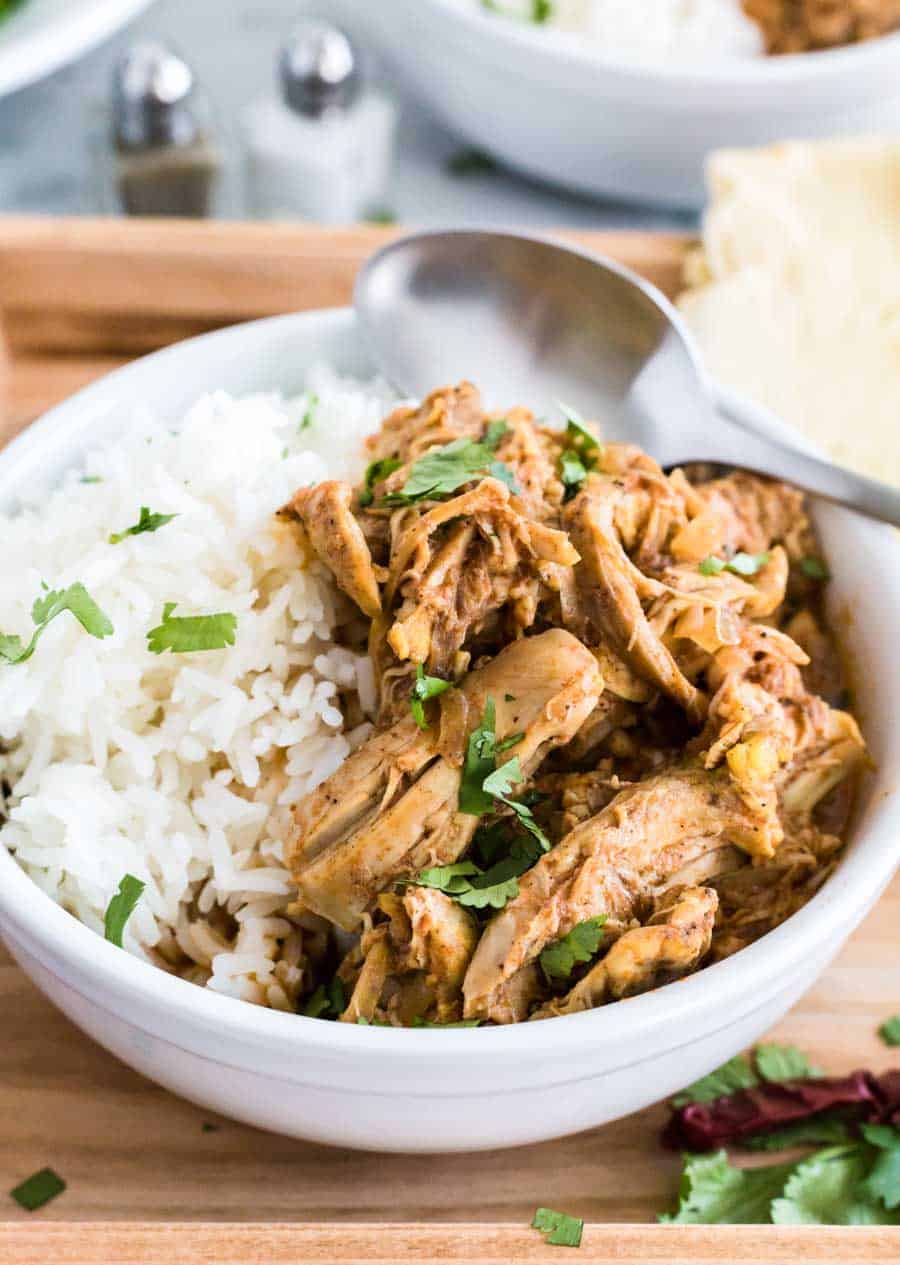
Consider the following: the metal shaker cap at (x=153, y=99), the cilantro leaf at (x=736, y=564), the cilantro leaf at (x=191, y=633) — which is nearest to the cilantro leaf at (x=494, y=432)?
the cilantro leaf at (x=736, y=564)

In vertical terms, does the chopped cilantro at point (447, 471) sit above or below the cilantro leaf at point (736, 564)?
above

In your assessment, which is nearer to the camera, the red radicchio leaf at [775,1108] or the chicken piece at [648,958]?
the chicken piece at [648,958]

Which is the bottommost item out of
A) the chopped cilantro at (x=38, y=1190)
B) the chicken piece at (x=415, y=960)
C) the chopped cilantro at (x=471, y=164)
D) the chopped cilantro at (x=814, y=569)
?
the chopped cilantro at (x=38, y=1190)

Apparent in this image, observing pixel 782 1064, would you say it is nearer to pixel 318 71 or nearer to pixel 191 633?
pixel 191 633

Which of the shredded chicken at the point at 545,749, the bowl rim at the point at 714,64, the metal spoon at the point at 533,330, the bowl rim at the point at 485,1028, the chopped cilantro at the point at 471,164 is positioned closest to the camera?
the bowl rim at the point at 485,1028

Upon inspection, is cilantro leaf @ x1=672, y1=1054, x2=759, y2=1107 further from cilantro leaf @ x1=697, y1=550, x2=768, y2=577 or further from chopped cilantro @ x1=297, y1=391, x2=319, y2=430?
chopped cilantro @ x1=297, y1=391, x2=319, y2=430

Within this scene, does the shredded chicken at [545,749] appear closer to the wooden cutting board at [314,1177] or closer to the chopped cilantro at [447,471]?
the chopped cilantro at [447,471]

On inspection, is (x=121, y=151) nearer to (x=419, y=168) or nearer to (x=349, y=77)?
(x=349, y=77)
